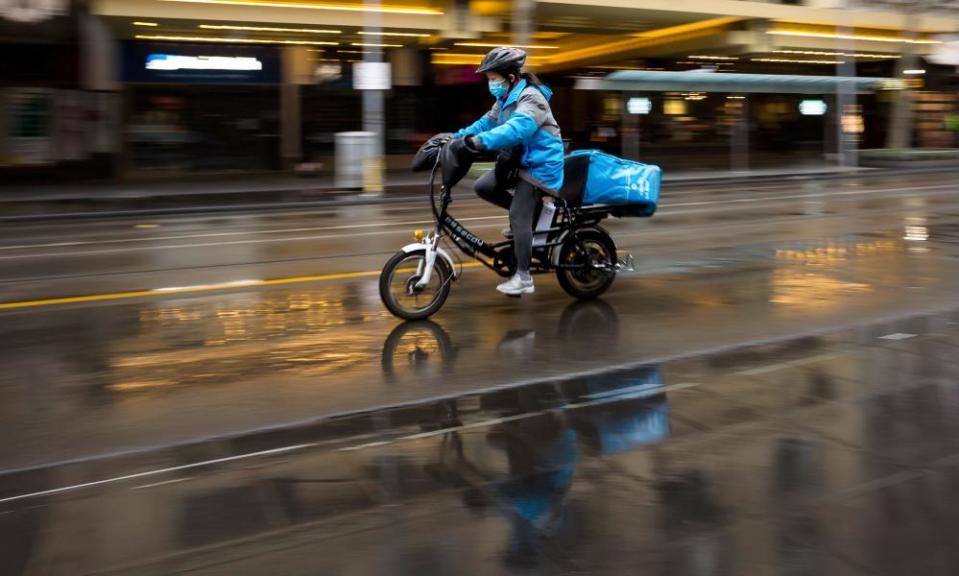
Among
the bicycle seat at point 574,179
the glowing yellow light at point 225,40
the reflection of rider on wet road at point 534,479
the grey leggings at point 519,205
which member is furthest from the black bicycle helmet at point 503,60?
the glowing yellow light at point 225,40

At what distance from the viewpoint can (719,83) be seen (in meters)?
31.0

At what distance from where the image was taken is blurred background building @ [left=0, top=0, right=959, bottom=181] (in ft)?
92.3

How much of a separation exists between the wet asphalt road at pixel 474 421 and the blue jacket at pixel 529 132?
1.20m

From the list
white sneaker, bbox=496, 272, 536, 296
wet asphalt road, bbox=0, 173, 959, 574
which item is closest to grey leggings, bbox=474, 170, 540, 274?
white sneaker, bbox=496, 272, 536, 296

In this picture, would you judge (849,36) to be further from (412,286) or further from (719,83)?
(412,286)

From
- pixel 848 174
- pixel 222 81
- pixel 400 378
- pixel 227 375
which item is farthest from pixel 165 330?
pixel 848 174

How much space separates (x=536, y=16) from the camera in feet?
106

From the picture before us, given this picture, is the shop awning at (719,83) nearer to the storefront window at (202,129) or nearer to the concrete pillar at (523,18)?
the concrete pillar at (523,18)

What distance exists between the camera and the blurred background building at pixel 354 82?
92.3 feet

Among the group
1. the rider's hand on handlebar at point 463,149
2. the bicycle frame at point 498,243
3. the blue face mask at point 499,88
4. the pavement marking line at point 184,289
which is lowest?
the pavement marking line at point 184,289

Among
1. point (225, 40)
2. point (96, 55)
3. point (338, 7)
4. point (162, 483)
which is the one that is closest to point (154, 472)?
point (162, 483)

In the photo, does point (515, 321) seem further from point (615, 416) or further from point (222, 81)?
point (222, 81)

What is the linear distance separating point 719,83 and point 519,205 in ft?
80.8

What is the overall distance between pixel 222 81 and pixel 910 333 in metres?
27.7
